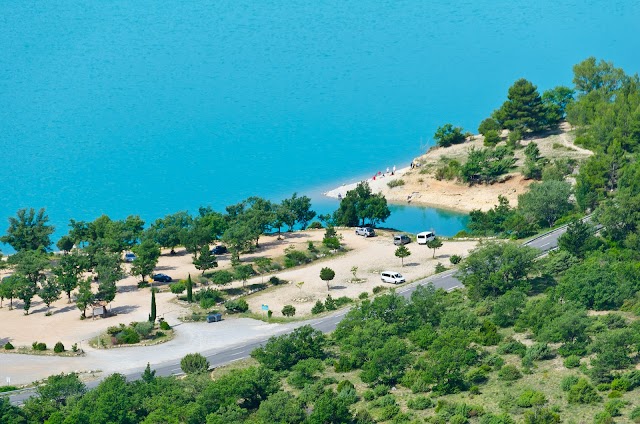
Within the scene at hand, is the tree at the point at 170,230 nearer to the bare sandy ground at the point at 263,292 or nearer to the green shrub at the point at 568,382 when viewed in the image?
the bare sandy ground at the point at 263,292

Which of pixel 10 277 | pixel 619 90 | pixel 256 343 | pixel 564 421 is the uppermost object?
pixel 619 90

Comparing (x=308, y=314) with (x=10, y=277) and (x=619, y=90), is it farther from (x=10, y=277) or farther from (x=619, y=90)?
(x=619, y=90)

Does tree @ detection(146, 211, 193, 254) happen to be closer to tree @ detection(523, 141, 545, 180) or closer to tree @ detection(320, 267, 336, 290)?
tree @ detection(320, 267, 336, 290)

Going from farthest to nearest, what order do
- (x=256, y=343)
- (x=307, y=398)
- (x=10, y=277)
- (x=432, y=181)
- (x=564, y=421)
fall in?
(x=432, y=181) < (x=10, y=277) < (x=256, y=343) < (x=307, y=398) < (x=564, y=421)

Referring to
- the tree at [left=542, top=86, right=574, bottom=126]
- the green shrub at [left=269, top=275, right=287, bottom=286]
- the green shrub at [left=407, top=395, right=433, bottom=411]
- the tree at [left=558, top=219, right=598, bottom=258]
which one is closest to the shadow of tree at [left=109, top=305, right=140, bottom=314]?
the green shrub at [left=269, top=275, right=287, bottom=286]

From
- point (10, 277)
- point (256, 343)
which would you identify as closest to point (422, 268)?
point (256, 343)

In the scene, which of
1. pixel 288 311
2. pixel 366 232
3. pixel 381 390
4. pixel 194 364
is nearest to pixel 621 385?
pixel 381 390
